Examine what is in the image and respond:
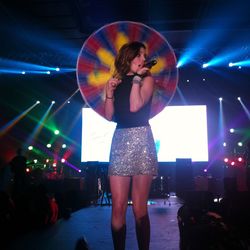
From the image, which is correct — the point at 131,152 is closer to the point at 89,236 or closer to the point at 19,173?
the point at 89,236

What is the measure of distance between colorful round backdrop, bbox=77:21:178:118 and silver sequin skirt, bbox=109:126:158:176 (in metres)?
0.35

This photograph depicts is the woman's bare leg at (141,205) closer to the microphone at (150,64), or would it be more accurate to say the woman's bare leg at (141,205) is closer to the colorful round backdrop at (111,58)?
the colorful round backdrop at (111,58)

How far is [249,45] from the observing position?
955 centimetres

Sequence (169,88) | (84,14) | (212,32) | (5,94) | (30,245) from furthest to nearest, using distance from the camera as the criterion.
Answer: (5,94) < (212,32) < (84,14) < (30,245) < (169,88)

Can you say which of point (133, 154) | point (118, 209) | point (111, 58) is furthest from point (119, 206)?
point (111, 58)

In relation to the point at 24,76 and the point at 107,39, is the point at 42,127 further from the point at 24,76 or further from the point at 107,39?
the point at 107,39

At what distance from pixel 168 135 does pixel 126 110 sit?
29.3ft

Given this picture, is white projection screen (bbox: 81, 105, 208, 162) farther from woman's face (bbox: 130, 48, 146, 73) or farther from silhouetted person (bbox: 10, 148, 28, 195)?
woman's face (bbox: 130, 48, 146, 73)

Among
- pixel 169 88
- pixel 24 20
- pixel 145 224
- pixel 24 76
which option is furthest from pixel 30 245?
pixel 24 76

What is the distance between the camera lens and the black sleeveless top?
2.11 meters

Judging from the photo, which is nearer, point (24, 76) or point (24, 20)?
point (24, 20)

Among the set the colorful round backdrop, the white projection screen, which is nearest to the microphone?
the colorful round backdrop

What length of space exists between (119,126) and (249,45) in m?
8.66

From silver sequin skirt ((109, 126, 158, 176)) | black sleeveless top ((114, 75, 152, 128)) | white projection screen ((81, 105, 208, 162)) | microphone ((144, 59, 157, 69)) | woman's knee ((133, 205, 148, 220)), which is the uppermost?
white projection screen ((81, 105, 208, 162))
